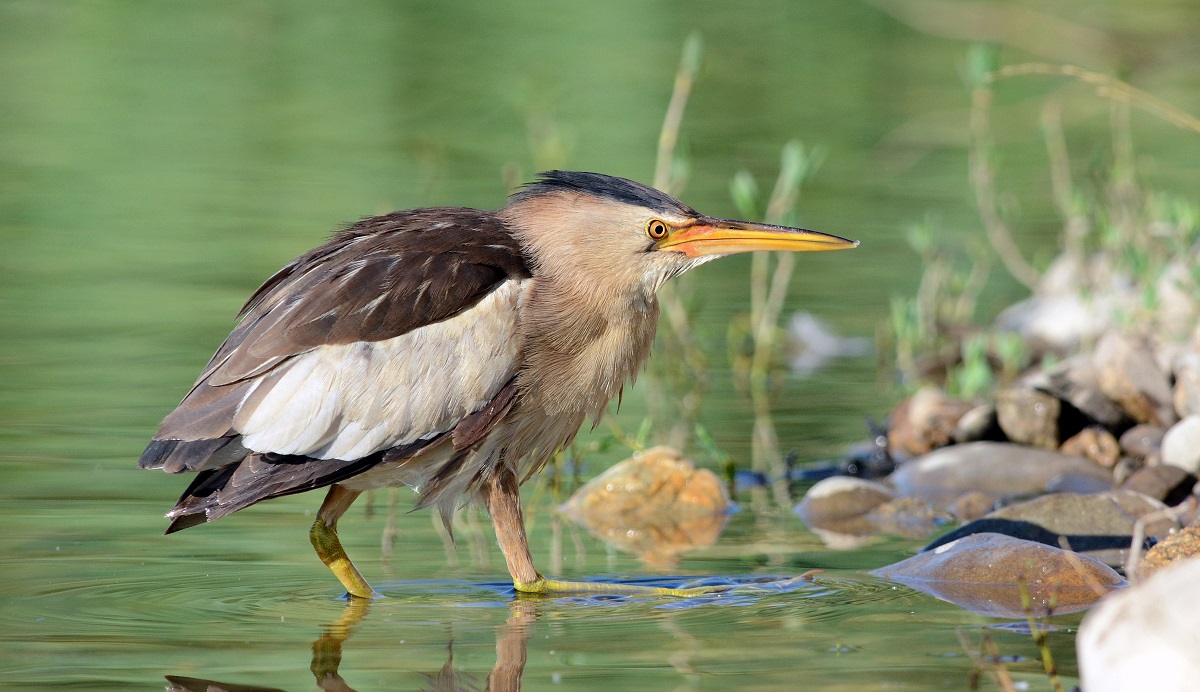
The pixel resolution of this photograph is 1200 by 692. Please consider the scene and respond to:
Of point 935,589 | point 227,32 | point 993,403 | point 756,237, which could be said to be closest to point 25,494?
point 756,237

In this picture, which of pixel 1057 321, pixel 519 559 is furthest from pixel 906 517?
pixel 1057 321

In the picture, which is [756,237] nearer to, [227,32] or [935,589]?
[935,589]

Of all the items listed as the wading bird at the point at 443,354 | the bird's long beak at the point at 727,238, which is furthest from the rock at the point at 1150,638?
the bird's long beak at the point at 727,238

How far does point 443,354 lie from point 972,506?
8.16 feet

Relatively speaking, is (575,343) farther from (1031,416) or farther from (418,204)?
(418,204)

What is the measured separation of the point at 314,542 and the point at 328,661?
1.10 meters

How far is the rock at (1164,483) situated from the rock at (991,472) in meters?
0.37

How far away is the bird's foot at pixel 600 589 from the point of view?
5.52 m

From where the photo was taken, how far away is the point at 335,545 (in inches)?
225

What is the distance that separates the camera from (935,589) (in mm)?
5457

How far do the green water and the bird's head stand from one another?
3.41 ft

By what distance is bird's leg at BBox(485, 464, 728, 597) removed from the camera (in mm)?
5562

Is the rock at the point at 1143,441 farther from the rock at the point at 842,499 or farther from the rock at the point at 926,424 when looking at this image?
the rock at the point at 842,499

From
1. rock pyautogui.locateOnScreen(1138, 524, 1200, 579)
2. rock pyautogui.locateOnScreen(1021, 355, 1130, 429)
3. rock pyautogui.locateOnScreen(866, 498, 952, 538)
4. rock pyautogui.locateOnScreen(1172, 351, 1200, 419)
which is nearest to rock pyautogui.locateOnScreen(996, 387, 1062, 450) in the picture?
rock pyautogui.locateOnScreen(1021, 355, 1130, 429)
